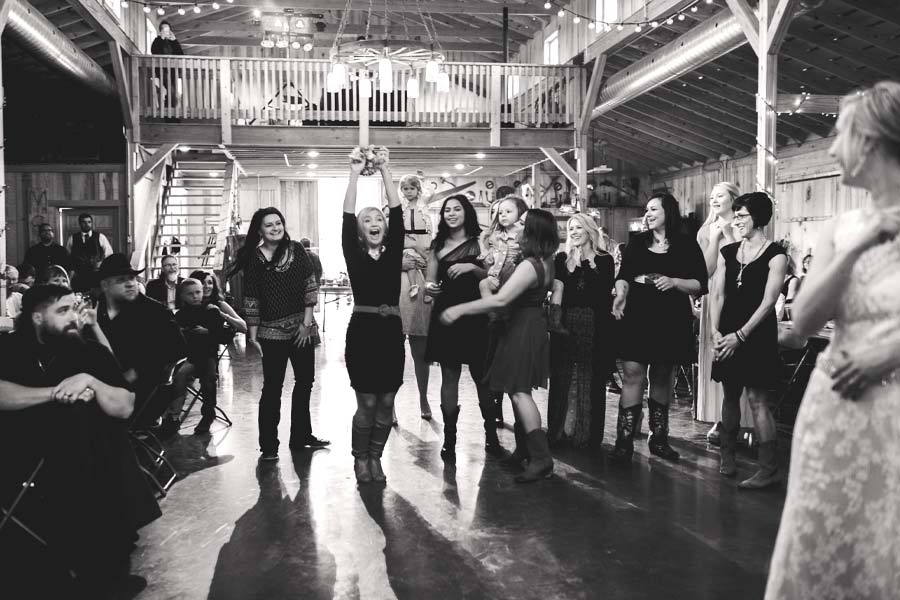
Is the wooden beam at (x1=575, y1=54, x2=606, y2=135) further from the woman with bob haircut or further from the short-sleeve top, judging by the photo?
the short-sleeve top

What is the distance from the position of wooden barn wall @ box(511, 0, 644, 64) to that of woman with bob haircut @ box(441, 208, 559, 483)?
863 centimetres

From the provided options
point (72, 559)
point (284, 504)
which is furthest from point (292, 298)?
point (72, 559)

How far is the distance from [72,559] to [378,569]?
116 cm


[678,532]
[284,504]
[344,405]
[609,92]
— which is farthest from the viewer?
[609,92]

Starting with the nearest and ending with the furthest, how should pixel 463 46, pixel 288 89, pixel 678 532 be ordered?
pixel 678 532 < pixel 288 89 < pixel 463 46

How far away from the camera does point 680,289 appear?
464 centimetres

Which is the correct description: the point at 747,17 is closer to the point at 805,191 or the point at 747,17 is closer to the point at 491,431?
the point at 491,431

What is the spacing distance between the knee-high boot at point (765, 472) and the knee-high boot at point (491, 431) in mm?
1431

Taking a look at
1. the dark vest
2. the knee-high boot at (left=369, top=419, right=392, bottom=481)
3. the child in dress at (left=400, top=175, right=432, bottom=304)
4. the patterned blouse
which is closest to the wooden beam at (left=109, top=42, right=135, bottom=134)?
the dark vest

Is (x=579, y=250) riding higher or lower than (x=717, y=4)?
lower

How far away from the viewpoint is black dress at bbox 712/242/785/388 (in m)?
4.27

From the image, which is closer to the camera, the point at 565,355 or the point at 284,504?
the point at 284,504

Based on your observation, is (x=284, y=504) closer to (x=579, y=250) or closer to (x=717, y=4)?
(x=579, y=250)

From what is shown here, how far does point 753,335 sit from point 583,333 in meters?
1.16
